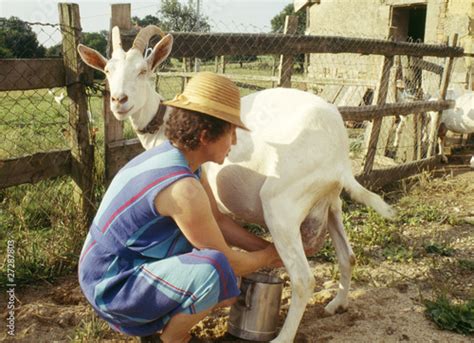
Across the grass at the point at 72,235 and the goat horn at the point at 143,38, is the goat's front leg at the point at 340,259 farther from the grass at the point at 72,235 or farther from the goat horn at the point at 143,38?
the goat horn at the point at 143,38

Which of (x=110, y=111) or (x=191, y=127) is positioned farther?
(x=110, y=111)

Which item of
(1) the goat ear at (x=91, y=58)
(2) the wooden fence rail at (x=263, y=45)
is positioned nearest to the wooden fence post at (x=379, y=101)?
(2) the wooden fence rail at (x=263, y=45)

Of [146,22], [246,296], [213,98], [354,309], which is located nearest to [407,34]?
[354,309]

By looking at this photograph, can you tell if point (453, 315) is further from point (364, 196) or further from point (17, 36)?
point (17, 36)

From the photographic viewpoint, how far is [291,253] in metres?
2.89

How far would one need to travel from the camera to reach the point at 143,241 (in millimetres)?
2350

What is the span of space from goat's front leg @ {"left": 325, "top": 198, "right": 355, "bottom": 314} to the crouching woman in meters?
1.10

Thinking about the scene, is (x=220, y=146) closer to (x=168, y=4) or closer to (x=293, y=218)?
(x=293, y=218)

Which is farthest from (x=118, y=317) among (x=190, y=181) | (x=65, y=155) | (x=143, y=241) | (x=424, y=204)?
(x=424, y=204)

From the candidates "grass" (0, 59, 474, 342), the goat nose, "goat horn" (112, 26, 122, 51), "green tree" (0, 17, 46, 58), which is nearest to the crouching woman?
"grass" (0, 59, 474, 342)

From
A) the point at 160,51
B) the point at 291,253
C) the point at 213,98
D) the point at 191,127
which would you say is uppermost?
the point at 160,51

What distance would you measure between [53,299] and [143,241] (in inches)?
53.4

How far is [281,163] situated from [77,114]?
5.41ft

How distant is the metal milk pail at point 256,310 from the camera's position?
2869 mm
